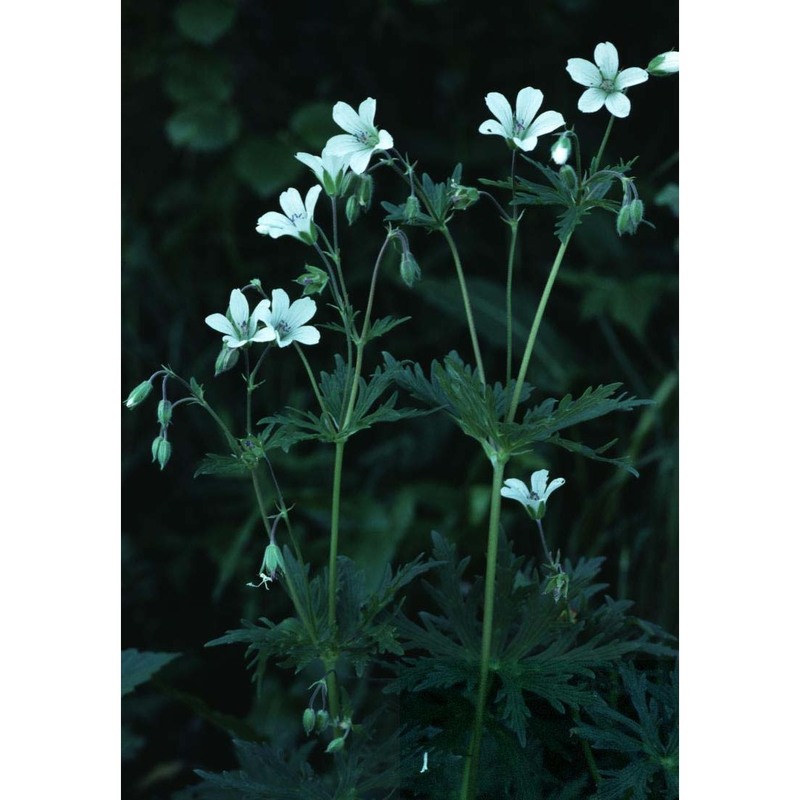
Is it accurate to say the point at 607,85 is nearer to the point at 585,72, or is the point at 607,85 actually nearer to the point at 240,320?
the point at 585,72

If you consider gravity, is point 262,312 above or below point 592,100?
below

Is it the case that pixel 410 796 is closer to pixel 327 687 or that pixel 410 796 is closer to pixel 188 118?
pixel 327 687

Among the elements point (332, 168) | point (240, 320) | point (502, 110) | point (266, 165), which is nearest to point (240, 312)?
point (240, 320)

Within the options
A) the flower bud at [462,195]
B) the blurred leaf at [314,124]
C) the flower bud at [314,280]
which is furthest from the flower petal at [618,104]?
the blurred leaf at [314,124]

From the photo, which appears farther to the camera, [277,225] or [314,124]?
[314,124]

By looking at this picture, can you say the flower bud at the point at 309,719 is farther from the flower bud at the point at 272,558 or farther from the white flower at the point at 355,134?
the white flower at the point at 355,134

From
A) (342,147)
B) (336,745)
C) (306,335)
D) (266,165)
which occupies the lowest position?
(336,745)
